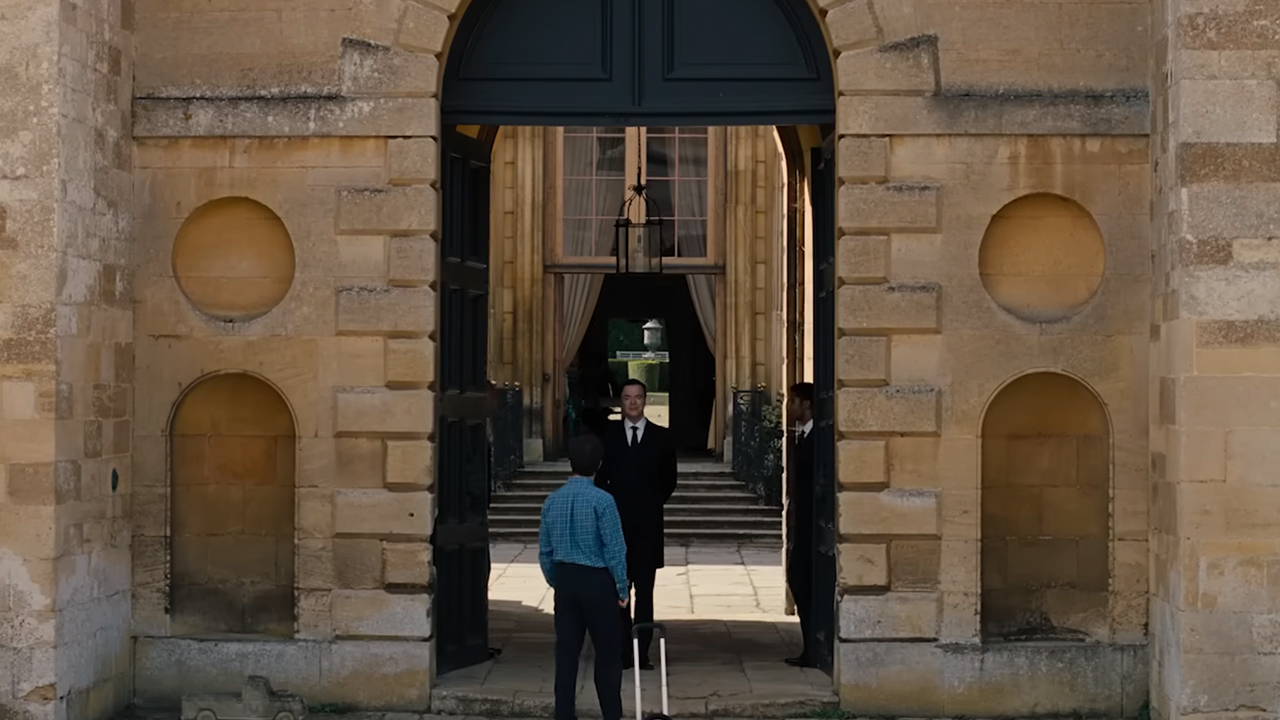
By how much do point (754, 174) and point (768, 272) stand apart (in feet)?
4.04

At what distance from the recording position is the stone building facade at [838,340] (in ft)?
30.9

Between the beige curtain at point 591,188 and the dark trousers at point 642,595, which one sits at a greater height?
the beige curtain at point 591,188

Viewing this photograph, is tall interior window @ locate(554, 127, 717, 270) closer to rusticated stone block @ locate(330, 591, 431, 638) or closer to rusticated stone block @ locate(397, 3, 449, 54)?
rusticated stone block @ locate(397, 3, 449, 54)

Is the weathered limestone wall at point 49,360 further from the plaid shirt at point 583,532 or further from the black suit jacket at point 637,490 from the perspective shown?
the black suit jacket at point 637,490

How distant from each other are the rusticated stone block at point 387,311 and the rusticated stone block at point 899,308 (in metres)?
2.28

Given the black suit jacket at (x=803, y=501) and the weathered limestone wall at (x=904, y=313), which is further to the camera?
the black suit jacket at (x=803, y=501)

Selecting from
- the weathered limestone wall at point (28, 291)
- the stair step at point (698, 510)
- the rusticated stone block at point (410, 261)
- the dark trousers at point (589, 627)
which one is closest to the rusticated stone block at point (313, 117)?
the rusticated stone block at point (410, 261)

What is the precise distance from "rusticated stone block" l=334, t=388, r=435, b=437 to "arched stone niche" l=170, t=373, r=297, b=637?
1.52 ft

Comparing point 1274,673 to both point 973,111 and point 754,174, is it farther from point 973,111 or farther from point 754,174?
point 754,174

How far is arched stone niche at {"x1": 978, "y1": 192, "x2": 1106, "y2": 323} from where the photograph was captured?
963 centimetres

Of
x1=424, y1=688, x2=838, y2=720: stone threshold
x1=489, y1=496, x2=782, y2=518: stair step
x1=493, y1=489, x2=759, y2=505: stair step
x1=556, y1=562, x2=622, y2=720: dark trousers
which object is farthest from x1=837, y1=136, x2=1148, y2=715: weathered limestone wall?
x1=493, y1=489, x2=759, y2=505: stair step

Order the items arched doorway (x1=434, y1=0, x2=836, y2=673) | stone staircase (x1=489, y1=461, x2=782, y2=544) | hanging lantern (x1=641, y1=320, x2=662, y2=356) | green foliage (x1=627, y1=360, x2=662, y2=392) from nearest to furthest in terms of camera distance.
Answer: arched doorway (x1=434, y1=0, x2=836, y2=673) < stone staircase (x1=489, y1=461, x2=782, y2=544) < hanging lantern (x1=641, y1=320, x2=662, y2=356) < green foliage (x1=627, y1=360, x2=662, y2=392)

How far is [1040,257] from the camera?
9648 mm

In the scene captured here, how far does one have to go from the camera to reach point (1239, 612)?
29.1 feet
